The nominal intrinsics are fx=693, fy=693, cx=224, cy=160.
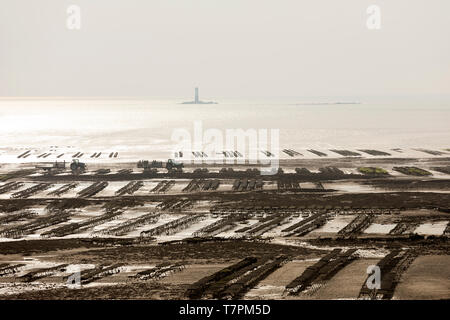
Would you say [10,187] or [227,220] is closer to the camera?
[227,220]

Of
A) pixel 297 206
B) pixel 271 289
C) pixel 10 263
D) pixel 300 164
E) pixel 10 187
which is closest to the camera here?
pixel 271 289

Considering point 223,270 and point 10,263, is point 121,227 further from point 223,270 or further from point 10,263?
point 223,270

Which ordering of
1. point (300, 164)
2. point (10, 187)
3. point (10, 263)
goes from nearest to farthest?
point (10, 263)
point (10, 187)
point (300, 164)

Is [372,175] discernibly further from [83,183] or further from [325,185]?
[83,183]

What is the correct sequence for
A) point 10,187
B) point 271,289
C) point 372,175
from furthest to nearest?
point 372,175
point 10,187
point 271,289

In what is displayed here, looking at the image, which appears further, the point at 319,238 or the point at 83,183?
the point at 83,183
